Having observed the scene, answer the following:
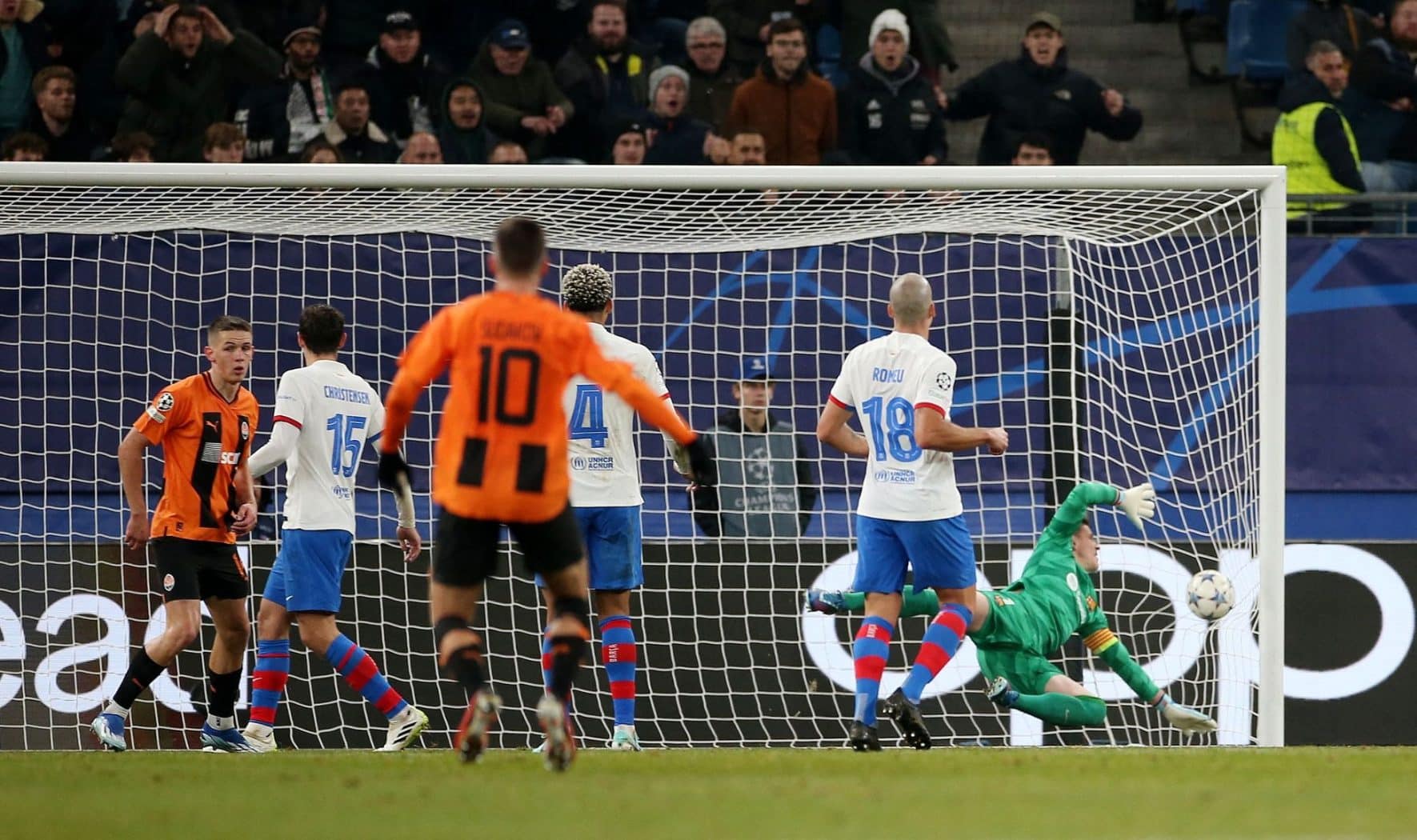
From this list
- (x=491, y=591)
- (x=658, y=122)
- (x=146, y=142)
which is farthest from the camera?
(x=658, y=122)

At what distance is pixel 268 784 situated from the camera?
5.64 m

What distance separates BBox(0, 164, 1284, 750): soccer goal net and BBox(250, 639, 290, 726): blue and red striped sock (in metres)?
1.48

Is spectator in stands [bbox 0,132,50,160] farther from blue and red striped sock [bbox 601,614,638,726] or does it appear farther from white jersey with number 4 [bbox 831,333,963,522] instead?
white jersey with number 4 [bbox 831,333,963,522]

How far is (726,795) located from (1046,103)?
8.22 m

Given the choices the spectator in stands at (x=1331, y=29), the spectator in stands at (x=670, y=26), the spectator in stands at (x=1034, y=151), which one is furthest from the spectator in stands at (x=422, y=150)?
the spectator in stands at (x=1331, y=29)

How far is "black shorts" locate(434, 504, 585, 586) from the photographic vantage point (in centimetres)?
566

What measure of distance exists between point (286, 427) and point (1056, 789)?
3884mm

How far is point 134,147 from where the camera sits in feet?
35.8

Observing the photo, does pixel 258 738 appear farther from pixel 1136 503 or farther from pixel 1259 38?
pixel 1259 38

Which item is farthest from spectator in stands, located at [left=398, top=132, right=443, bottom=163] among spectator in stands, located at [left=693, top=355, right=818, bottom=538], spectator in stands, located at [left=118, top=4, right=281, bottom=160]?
spectator in stands, located at [left=693, top=355, right=818, bottom=538]

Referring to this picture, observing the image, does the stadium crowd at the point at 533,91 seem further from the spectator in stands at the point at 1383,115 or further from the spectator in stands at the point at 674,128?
the spectator in stands at the point at 1383,115

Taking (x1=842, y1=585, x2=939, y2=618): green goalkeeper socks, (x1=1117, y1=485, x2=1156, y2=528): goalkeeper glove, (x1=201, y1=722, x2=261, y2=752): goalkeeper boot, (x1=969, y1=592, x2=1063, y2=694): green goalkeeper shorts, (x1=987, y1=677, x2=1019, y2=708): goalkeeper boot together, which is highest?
(x1=1117, y1=485, x2=1156, y2=528): goalkeeper glove

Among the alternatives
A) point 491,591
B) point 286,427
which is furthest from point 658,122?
point 286,427

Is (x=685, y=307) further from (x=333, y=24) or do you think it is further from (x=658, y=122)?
(x=333, y=24)
